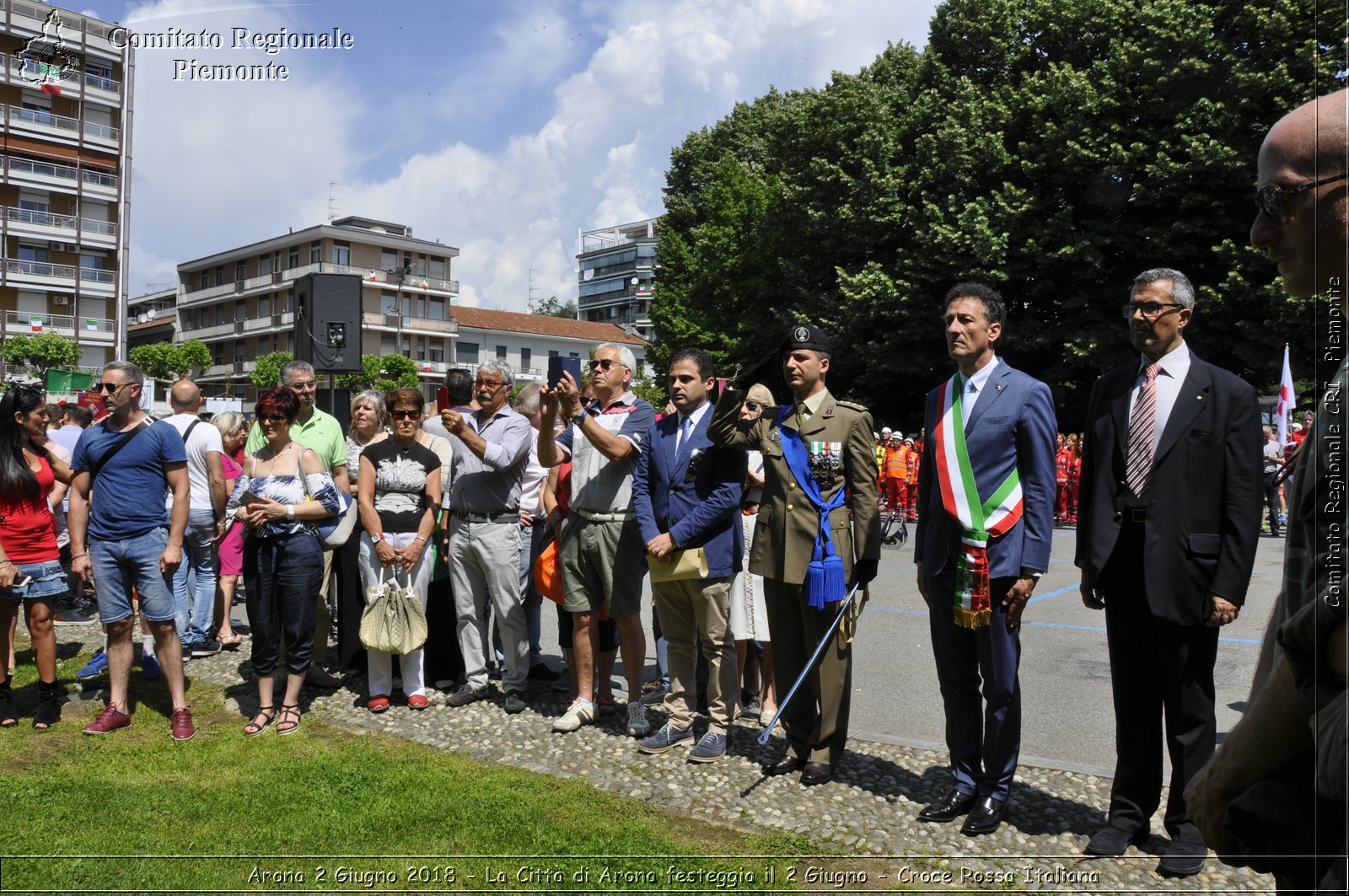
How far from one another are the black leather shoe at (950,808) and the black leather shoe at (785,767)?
821 mm

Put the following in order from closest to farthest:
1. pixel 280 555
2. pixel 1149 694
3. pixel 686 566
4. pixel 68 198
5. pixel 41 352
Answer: pixel 1149 694 < pixel 686 566 < pixel 280 555 < pixel 41 352 < pixel 68 198

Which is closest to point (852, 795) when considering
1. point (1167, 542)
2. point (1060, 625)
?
point (1167, 542)

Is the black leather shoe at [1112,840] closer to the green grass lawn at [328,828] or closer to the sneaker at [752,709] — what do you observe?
the green grass lawn at [328,828]

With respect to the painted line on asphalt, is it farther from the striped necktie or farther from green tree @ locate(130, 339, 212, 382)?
green tree @ locate(130, 339, 212, 382)

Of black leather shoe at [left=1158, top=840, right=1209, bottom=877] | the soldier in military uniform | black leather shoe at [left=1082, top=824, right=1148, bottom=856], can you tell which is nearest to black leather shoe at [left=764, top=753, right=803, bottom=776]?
the soldier in military uniform

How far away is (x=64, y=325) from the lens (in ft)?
174

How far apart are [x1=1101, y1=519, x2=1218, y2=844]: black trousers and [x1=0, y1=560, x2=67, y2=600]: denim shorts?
6435 millimetres

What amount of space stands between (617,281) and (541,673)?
9813 cm

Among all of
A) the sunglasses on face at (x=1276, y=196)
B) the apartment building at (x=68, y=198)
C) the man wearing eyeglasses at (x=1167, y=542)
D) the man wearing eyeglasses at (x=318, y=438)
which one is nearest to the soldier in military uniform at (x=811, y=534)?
the man wearing eyeglasses at (x=1167, y=542)

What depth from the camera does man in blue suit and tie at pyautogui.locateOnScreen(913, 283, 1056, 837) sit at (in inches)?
165

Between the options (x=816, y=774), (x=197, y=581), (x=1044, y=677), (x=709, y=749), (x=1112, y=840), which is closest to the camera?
(x=1112, y=840)

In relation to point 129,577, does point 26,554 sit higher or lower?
higher

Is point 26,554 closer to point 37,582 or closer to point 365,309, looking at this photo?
point 37,582

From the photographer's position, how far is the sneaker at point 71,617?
9.31m
